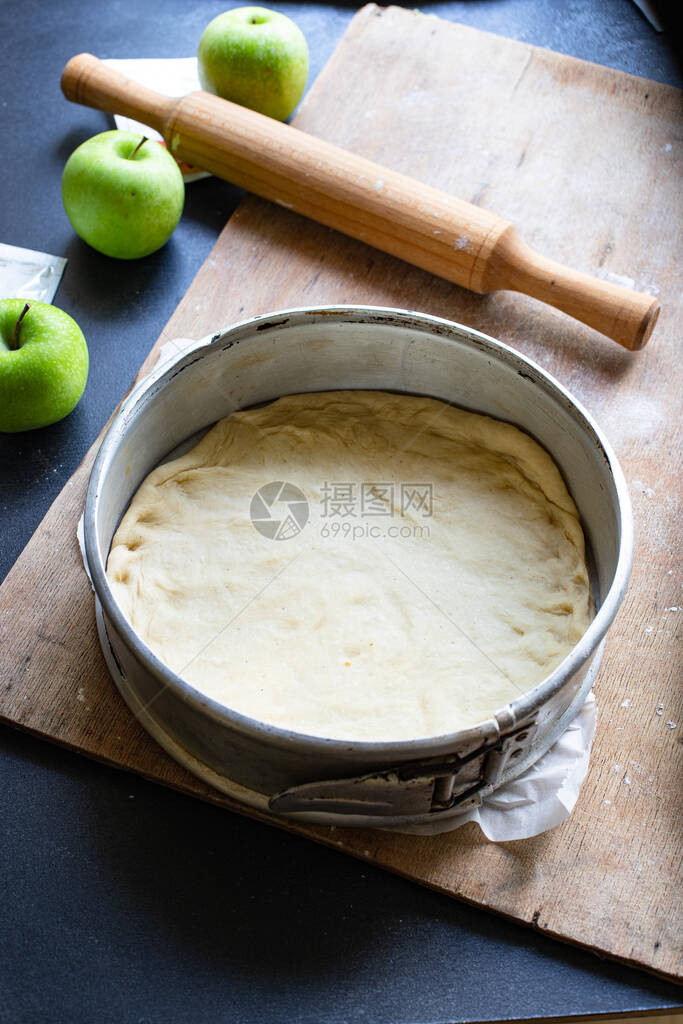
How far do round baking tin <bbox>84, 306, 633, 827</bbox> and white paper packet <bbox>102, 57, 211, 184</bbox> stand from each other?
656 mm

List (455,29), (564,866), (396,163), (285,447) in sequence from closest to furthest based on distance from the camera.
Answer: (564,866) → (285,447) → (396,163) → (455,29)

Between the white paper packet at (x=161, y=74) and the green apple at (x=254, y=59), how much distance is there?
0.08m

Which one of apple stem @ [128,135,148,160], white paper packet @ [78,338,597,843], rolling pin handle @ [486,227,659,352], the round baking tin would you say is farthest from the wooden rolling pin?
white paper packet @ [78,338,597,843]

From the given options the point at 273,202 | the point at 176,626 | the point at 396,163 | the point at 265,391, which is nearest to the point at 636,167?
the point at 396,163

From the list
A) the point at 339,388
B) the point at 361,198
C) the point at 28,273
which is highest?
the point at 361,198

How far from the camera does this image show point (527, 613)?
3.43 feet

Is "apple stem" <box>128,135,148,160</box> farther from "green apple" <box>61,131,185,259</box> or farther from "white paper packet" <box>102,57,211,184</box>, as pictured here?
"white paper packet" <box>102,57,211,184</box>

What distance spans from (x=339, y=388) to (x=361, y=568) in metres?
0.28

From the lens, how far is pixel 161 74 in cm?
160

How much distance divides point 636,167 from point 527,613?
0.87m

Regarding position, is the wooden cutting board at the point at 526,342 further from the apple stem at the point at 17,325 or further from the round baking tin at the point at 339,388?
the apple stem at the point at 17,325

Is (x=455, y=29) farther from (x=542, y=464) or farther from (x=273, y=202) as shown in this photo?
(x=542, y=464)

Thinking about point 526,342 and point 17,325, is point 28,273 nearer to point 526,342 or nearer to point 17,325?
point 17,325

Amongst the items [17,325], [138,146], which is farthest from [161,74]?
[17,325]
